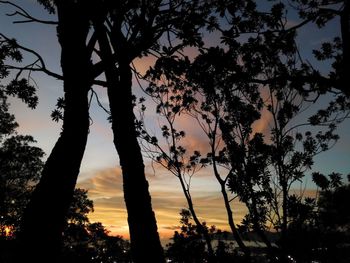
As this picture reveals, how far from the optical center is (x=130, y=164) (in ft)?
26.9

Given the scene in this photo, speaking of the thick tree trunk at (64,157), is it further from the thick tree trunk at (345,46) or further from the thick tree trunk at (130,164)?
the thick tree trunk at (345,46)

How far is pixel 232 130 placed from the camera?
20.3 m

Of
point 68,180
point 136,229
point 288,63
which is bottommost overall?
point 136,229

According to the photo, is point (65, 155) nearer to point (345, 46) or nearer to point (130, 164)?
point (130, 164)

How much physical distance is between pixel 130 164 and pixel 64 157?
1604mm

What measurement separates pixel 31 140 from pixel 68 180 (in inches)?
1005

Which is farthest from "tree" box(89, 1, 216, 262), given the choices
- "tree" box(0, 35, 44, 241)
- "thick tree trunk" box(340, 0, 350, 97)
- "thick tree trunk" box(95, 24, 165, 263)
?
"tree" box(0, 35, 44, 241)

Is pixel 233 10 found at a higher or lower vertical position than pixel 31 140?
lower

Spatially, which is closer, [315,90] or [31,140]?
[315,90]

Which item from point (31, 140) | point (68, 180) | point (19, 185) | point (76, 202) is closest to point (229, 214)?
point (68, 180)

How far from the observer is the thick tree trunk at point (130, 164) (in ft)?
24.6

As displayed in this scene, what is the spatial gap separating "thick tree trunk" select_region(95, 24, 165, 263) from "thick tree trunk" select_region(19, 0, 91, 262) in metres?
0.90

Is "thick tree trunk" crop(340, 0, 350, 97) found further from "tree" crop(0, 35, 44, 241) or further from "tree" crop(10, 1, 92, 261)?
"tree" crop(0, 35, 44, 241)

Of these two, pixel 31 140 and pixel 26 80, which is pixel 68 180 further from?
pixel 31 140
